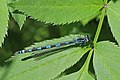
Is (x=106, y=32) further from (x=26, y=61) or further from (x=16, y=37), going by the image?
(x=16, y=37)

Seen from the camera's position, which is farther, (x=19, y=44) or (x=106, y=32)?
(x=19, y=44)

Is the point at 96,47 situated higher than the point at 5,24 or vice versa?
the point at 5,24

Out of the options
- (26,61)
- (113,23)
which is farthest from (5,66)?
(113,23)

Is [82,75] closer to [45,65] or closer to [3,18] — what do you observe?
[45,65]

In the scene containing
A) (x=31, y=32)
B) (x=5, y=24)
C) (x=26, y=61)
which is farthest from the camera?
(x=31, y=32)

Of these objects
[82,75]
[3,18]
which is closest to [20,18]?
[3,18]

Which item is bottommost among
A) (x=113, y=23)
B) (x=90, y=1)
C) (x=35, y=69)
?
(x=35, y=69)
